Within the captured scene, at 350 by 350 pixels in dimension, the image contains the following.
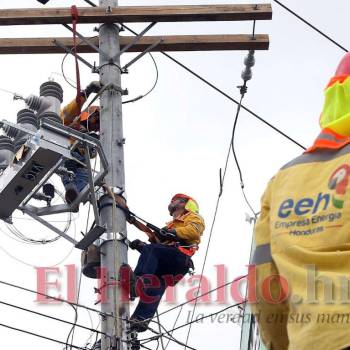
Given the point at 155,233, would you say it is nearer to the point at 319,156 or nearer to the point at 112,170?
the point at 112,170

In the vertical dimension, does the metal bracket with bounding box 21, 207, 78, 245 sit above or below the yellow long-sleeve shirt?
below

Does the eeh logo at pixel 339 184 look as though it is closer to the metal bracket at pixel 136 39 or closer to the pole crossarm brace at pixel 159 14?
the metal bracket at pixel 136 39

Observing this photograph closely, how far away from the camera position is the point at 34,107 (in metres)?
9.32

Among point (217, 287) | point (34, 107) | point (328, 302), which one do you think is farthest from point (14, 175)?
point (328, 302)

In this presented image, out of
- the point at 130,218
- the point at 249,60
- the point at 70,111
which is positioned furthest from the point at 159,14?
the point at 130,218

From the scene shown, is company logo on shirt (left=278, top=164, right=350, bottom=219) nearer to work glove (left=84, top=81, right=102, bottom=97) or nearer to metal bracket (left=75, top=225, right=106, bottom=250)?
metal bracket (left=75, top=225, right=106, bottom=250)

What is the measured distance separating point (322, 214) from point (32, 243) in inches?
233

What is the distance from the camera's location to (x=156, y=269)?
9711 mm

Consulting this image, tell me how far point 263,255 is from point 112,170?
4447 millimetres

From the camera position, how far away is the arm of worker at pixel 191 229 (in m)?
10.1

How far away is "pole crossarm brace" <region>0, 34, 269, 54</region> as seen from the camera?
33.0 ft

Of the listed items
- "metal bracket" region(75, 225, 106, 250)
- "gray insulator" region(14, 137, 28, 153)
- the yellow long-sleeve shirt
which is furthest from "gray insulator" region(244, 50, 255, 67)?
"metal bracket" region(75, 225, 106, 250)

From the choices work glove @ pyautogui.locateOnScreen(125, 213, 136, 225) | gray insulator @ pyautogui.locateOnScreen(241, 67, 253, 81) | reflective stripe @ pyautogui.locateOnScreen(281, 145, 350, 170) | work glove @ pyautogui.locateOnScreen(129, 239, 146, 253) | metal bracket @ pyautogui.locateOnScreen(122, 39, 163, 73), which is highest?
gray insulator @ pyautogui.locateOnScreen(241, 67, 253, 81)

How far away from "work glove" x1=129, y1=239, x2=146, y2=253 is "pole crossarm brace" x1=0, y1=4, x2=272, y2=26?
6.37 feet
